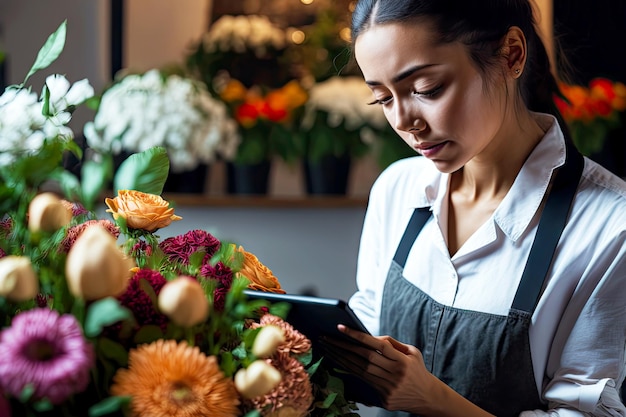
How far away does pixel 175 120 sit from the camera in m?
2.59

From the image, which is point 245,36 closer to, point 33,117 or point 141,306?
point 33,117

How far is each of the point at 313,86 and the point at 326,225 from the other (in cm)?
51

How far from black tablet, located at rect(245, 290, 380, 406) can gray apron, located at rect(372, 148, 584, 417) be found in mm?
357

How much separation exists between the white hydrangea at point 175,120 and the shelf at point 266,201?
116 mm

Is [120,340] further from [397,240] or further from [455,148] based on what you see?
[397,240]

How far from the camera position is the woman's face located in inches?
42.9

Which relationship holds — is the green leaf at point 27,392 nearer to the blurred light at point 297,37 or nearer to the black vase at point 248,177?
the black vase at point 248,177

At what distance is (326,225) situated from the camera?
2924 mm

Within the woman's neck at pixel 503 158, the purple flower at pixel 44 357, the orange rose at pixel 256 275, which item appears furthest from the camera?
the woman's neck at pixel 503 158

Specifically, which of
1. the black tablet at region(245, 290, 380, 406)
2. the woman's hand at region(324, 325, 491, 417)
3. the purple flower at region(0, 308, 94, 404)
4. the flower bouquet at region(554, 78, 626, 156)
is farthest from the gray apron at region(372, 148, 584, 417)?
the flower bouquet at region(554, 78, 626, 156)

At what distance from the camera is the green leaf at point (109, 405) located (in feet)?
1.66

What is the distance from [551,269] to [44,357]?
2.89 feet

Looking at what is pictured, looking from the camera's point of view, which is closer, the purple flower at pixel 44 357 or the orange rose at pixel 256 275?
the purple flower at pixel 44 357

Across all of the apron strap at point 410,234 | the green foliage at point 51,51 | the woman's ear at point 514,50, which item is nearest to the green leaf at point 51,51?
the green foliage at point 51,51
